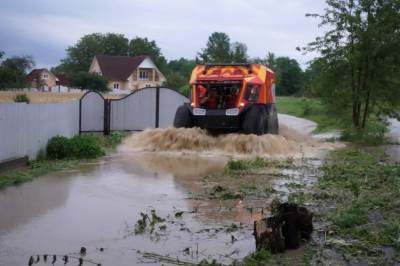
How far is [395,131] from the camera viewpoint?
2997 centimetres

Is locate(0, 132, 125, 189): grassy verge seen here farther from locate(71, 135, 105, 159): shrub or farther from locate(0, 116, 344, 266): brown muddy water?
locate(0, 116, 344, 266): brown muddy water

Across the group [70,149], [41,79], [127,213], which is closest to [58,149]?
[70,149]

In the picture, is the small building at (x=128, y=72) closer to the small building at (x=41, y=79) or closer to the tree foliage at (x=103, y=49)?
the small building at (x=41, y=79)

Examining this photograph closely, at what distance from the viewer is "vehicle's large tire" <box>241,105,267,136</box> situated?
61.5 ft

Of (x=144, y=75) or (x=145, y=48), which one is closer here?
(x=144, y=75)

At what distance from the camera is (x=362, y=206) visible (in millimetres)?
9109

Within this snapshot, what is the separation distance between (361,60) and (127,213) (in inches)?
648

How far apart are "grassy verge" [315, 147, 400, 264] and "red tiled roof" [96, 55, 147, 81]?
78.8 m

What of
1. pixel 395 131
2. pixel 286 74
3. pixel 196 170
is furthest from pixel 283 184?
pixel 286 74

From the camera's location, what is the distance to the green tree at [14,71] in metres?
64.9

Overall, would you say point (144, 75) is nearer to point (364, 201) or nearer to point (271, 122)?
point (271, 122)

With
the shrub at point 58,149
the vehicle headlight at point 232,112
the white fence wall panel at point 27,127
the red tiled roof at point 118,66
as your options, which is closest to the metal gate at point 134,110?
the white fence wall panel at point 27,127

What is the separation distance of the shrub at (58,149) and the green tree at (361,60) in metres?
11.7

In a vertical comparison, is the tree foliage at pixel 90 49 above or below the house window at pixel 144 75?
above
